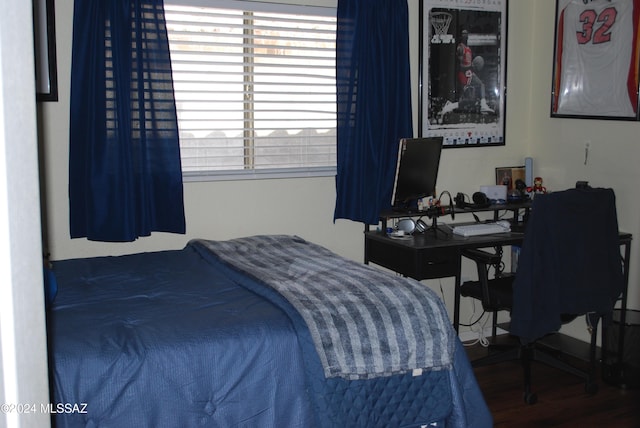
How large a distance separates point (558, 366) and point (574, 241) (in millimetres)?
784

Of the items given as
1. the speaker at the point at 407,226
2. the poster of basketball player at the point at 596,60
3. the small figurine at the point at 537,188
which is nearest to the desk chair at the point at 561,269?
the speaker at the point at 407,226

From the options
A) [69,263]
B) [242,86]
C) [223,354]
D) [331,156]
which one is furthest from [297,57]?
[223,354]

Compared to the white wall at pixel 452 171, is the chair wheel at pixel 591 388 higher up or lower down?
lower down

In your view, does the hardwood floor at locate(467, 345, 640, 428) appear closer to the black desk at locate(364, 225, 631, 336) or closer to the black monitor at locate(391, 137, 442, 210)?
the black desk at locate(364, 225, 631, 336)

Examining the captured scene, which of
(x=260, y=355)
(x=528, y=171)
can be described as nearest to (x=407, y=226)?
(x=528, y=171)

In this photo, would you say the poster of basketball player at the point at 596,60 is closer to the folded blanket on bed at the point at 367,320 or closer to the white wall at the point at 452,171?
the white wall at the point at 452,171

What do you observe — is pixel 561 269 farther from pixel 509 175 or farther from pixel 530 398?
pixel 509 175

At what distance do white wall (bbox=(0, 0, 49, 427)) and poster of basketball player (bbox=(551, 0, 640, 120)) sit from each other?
3.87m

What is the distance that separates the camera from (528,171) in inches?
181

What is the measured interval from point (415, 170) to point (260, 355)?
6.39 ft

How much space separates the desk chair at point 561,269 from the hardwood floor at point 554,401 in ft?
0.29

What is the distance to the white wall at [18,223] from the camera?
590 millimetres

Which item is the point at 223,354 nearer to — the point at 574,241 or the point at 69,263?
the point at 69,263

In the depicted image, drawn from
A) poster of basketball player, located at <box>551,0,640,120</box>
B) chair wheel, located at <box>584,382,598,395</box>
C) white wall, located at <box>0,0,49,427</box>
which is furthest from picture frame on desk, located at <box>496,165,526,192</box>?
white wall, located at <box>0,0,49,427</box>
